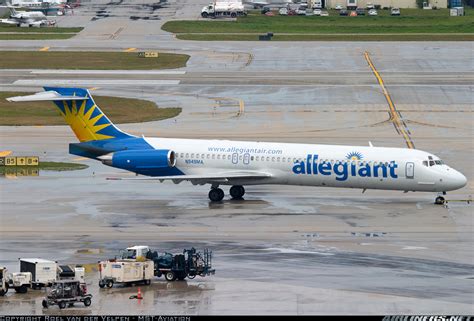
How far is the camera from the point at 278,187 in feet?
226

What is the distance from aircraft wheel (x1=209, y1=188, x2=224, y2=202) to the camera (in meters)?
63.3

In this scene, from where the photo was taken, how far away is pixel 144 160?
63.5 m

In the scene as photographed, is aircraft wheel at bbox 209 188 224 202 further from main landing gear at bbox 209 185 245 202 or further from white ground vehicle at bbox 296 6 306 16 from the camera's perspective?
white ground vehicle at bbox 296 6 306 16

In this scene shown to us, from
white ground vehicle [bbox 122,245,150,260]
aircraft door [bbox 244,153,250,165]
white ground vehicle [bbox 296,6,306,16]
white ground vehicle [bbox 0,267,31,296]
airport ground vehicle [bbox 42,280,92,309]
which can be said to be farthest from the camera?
white ground vehicle [bbox 296,6,306,16]

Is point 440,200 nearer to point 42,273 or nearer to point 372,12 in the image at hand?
point 42,273

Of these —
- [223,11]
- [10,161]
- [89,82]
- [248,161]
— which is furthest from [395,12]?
[248,161]

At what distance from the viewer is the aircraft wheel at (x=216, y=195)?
63.3 m

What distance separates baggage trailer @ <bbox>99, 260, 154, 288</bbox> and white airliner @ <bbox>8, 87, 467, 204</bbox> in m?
19.8

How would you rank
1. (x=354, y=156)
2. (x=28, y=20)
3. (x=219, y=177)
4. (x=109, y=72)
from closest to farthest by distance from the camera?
(x=354, y=156), (x=219, y=177), (x=109, y=72), (x=28, y=20)

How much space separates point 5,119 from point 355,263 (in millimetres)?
54170

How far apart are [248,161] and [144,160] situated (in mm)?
5719

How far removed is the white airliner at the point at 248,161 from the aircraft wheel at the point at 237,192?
0.07 feet

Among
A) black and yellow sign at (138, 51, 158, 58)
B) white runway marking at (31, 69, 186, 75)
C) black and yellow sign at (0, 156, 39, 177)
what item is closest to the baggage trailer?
black and yellow sign at (0, 156, 39, 177)

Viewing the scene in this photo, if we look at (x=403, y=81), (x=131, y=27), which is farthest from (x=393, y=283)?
(x=131, y=27)
